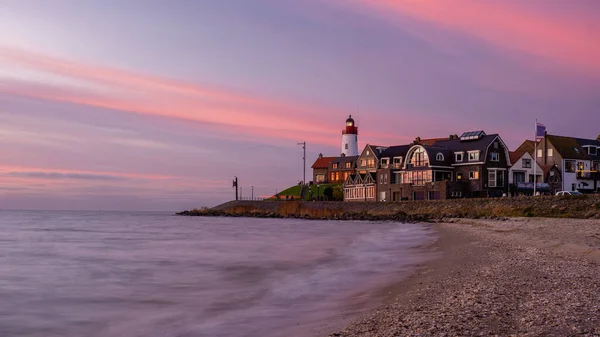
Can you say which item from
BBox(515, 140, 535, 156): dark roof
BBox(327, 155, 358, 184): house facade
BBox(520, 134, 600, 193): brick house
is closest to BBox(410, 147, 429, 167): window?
BBox(520, 134, 600, 193): brick house

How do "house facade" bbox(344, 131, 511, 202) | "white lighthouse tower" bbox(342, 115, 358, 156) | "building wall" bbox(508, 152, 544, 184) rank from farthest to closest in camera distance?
"white lighthouse tower" bbox(342, 115, 358, 156) < "building wall" bbox(508, 152, 544, 184) < "house facade" bbox(344, 131, 511, 202)

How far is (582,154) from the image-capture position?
83.2 m

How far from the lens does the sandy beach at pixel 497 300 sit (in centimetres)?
700

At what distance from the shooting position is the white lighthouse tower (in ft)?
396

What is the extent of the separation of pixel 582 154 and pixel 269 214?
55101mm

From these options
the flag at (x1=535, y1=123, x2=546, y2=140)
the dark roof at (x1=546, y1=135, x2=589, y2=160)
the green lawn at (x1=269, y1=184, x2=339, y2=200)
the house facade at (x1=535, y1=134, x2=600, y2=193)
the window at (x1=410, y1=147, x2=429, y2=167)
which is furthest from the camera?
the green lawn at (x1=269, y1=184, x2=339, y2=200)

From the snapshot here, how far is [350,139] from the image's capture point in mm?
121062

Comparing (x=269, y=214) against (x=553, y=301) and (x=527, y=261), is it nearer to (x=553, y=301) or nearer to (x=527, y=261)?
(x=527, y=261)

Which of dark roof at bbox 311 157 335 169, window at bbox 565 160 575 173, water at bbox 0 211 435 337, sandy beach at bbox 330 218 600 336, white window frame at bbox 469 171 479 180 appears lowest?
water at bbox 0 211 435 337

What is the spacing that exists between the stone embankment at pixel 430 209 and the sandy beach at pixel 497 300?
30.5 meters

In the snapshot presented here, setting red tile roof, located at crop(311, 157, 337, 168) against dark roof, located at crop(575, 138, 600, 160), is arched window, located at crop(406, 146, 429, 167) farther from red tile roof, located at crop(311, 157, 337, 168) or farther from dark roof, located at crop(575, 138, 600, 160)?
red tile roof, located at crop(311, 157, 337, 168)

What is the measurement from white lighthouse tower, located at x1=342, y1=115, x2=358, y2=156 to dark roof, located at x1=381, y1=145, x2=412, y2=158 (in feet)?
80.4

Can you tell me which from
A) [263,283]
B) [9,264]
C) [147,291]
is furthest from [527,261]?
[9,264]

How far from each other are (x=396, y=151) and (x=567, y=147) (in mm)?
27853
